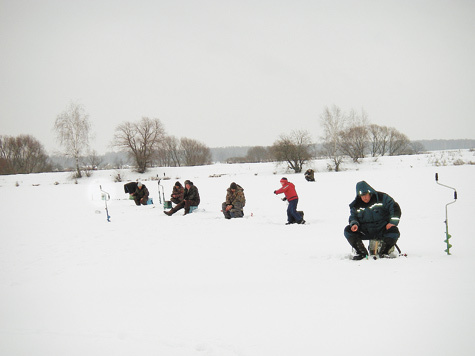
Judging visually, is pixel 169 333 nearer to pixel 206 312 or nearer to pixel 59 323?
pixel 206 312

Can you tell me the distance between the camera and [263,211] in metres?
12.9

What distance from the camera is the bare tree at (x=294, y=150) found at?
36.8 m

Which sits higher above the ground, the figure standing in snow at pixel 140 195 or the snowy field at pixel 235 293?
the figure standing in snow at pixel 140 195

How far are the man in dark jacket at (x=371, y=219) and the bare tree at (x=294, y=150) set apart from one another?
105ft

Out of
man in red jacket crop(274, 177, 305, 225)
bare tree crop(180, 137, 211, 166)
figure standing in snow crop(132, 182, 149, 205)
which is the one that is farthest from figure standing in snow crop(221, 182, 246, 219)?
bare tree crop(180, 137, 211, 166)

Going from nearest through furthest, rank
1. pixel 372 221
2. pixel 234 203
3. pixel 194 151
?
pixel 372 221 → pixel 234 203 → pixel 194 151

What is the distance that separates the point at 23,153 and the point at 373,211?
205ft

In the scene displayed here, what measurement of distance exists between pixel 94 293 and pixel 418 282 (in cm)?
446

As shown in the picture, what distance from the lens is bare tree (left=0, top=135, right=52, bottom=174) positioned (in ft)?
170

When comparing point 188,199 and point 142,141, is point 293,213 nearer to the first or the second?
point 188,199

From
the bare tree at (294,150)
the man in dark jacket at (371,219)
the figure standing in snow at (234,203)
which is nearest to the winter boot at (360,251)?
the man in dark jacket at (371,219)

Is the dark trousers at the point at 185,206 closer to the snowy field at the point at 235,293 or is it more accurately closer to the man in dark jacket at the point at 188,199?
the man in dark jacket at the point at 188,199

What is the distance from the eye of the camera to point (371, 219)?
17.1 feet

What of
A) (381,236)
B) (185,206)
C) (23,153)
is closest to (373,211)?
(381,236)
